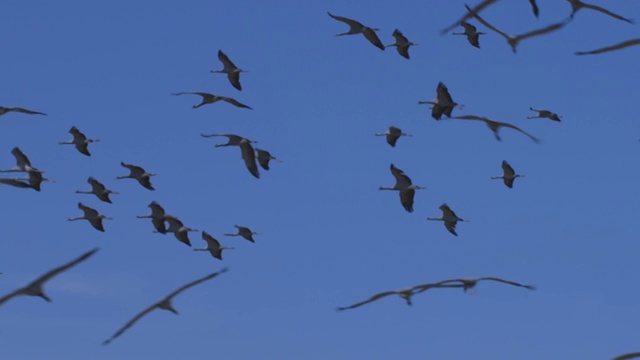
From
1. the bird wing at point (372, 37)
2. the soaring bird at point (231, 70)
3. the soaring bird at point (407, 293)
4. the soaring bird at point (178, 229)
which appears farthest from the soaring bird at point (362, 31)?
the soaring bird at point (407, 293)

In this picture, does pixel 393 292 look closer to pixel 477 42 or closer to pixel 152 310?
pixel 152 310

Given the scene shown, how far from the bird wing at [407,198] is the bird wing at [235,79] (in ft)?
23.1

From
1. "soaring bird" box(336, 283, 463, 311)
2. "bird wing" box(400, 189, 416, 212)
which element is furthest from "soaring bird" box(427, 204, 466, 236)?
"soaring bird" box(336, 283, 463, 311)

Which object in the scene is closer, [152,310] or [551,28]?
[551,28]

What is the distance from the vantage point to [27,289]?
93.9ft

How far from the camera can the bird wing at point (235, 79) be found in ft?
204

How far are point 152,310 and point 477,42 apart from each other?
108ft

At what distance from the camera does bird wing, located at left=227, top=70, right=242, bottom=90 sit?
62.2 m

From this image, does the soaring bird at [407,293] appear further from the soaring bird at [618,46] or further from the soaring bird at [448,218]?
the soaring bird at [448,218]

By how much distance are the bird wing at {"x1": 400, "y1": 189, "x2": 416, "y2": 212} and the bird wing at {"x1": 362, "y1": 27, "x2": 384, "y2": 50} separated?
585cm

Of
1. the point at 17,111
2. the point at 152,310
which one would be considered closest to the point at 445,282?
the point at 152,310

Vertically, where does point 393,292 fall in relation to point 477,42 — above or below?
above

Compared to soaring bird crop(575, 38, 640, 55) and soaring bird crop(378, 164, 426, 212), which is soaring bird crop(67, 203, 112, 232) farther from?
soaring bird crop(575, 38, 640, 55)

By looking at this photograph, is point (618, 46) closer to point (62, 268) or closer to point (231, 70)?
point (62, 268)
